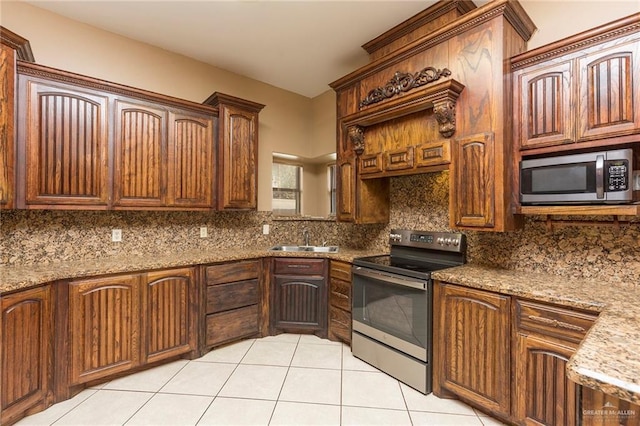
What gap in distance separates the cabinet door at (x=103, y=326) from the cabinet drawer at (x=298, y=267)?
1.25 metres

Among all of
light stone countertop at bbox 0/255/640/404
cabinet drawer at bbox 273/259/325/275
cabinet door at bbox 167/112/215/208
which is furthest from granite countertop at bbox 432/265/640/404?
cabinet door at bbox 167/112/215/208

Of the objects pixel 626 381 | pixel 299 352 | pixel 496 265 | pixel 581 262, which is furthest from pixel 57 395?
pixel 581 262

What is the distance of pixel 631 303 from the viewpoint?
1478 mm

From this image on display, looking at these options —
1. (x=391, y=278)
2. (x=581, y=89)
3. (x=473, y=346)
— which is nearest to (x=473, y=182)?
(x=581, y=89)

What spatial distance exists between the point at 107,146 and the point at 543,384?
3391 mm

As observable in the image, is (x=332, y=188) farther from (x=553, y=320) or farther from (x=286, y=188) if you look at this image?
(x=553, y=320)

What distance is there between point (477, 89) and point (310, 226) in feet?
8.13

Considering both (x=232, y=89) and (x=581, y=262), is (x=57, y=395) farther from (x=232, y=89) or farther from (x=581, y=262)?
(x=581, y=262)

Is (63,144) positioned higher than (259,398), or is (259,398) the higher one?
(63,144)

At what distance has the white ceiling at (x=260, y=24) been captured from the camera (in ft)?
7.66

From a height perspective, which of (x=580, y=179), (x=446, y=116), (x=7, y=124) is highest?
(x=446, y=116)

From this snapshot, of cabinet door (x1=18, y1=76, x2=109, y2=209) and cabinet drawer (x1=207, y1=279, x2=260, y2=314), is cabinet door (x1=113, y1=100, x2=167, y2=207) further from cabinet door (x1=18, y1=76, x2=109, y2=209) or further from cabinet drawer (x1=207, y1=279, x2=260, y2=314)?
cabinet drawer (x1=207, y1=279, x2=260, y2=314)

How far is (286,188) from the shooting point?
417 centimetres

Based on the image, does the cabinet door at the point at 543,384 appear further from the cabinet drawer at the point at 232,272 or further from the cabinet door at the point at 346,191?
the cabinet drawer at the point at 232,272
